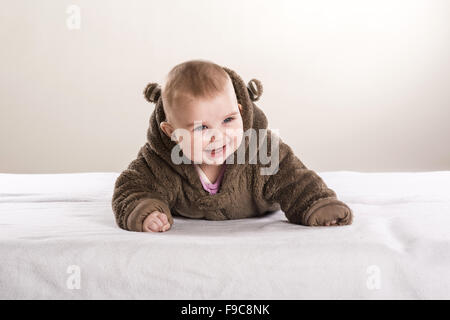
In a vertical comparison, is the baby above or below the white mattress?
above

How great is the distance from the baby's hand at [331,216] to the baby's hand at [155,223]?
34 centimetres

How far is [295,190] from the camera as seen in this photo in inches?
56.3

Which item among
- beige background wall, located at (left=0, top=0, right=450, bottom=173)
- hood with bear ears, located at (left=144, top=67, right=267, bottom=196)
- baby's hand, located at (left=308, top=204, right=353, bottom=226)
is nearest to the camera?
baby's hand, located at (left=308, top=204, right=353, bottom=226)

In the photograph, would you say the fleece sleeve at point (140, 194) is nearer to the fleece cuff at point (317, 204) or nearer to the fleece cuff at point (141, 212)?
the fleece cuff at point (141, 212)

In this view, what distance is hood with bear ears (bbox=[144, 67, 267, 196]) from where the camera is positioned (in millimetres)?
1441

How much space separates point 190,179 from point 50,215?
1.25 ft

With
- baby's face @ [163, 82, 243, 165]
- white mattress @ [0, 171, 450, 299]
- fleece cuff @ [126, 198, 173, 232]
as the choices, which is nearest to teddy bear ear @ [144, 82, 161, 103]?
baby's face @ [163, 82, 243, 165]

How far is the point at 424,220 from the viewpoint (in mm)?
1347

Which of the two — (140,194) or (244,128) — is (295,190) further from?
(140,194)

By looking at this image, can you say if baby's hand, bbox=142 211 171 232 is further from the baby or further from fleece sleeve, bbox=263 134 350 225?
fleece sleeve, bbox=263 134 350 225

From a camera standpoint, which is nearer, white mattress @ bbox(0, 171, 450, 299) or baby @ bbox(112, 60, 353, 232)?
white mattress @ bbox(0, 171, 450, 299)

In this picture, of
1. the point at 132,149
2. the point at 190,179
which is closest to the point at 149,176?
the point at 190,179

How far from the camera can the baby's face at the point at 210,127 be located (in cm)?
133

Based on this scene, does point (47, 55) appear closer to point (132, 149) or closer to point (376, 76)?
point (132, 149)
